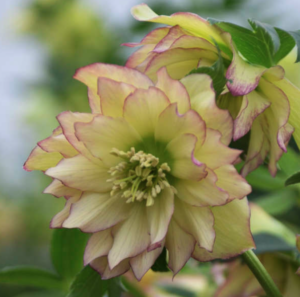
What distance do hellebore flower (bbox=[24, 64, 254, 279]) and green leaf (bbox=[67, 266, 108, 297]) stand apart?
5 centimetres

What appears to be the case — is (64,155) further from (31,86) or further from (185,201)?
(31,86)

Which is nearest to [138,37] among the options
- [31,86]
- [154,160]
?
[31,86]

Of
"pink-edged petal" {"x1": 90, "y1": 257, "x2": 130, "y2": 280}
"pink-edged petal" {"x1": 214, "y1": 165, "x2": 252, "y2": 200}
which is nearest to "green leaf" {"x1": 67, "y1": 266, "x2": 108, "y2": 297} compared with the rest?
"pink-edged petal" {"x1": 90, "y1": 257, "x2": 130, "y2": 280}

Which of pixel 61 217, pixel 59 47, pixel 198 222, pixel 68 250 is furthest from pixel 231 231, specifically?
pixel 59 47

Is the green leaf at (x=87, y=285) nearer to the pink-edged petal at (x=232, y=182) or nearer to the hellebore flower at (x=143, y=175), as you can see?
the hellebore flower at (x=143, y=175)

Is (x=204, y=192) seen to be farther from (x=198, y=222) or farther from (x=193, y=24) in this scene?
(x=193, y=24)

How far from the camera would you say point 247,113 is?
0.34m

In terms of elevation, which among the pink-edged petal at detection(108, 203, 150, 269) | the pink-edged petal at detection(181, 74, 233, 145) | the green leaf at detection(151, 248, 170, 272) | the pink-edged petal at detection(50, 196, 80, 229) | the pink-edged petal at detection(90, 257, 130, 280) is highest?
the pink-edged petal at detection(181, 74, 233, 145)

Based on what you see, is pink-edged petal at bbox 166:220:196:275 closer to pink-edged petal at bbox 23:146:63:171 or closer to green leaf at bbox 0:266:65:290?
pink-edged petal at bbox 23:146:63:171

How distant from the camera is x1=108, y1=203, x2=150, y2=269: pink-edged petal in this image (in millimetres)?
347

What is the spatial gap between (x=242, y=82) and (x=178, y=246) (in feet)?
0.42

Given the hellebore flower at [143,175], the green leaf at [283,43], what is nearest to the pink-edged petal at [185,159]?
the hellebore flower at [143,175]

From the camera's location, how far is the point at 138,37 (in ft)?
5.16

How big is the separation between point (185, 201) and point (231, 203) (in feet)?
0.11
